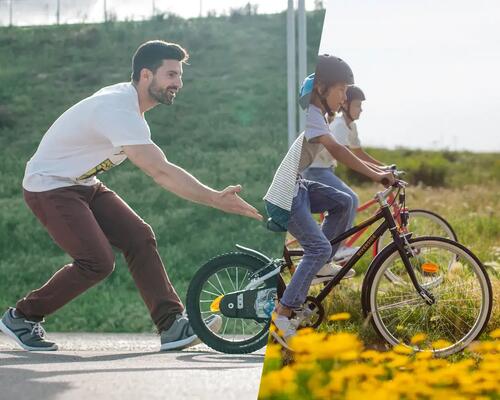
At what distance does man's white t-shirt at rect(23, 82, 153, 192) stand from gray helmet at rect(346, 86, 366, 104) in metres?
0.45

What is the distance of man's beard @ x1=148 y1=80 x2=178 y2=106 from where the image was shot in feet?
6.01

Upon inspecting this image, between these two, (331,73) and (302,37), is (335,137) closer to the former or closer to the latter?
(331,73)

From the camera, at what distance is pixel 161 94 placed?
1838mm

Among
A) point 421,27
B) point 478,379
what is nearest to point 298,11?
point 421,27

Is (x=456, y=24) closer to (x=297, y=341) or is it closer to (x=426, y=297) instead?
(x=426, y=297)

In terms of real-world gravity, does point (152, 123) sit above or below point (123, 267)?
above

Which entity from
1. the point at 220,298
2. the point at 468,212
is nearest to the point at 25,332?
the point at 220,298

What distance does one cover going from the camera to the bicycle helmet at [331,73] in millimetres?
1747

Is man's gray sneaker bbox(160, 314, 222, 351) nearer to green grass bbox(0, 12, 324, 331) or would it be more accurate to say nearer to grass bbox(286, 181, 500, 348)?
green grass bbox(0, 12, 324, 331)

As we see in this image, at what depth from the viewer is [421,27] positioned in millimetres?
2162

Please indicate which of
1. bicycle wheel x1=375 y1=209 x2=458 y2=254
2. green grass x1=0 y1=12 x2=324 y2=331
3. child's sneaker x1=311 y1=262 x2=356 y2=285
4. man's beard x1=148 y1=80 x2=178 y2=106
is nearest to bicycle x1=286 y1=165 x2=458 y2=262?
bicycle wheel x1=375 y1=209 x2=458 y2=254

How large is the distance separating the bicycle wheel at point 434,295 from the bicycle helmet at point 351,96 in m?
0.34

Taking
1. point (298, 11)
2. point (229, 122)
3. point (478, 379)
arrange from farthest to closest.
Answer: point (229, 122) < point (298, 11) < point (478, 379)

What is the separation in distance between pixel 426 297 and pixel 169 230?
0.63m
